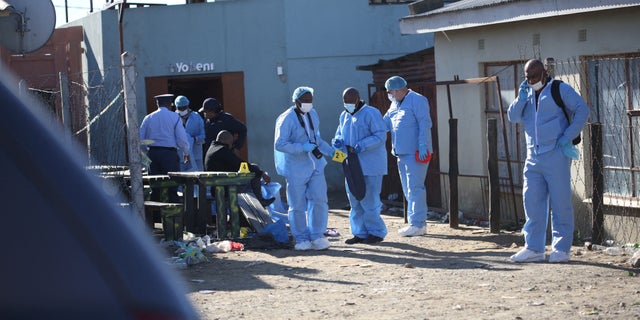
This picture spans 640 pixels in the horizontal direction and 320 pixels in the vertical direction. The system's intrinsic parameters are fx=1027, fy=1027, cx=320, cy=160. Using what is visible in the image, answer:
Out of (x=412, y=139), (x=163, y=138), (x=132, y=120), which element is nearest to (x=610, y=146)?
(x=412, y=139)

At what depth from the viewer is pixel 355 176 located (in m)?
11.6

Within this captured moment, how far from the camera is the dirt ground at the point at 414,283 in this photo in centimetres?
770

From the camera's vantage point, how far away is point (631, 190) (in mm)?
10781

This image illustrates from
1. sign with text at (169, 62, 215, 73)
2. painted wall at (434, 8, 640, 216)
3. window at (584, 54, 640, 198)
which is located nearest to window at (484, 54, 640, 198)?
window at (584, 54, 640, 198)

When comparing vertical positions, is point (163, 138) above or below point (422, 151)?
above

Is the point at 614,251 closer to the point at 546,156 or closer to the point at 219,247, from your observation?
the point at 546,156

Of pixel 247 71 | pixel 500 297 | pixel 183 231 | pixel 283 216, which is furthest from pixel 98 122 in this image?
pixel 247 71

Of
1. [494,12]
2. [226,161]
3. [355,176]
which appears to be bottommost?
[355,176]

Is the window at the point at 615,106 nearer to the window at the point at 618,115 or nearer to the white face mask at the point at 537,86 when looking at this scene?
the window at the point at 618,115

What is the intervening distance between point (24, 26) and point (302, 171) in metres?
3.33

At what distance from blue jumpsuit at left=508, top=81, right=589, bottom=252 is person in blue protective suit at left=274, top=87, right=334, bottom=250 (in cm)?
241

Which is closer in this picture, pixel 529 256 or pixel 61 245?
pixel 61 245

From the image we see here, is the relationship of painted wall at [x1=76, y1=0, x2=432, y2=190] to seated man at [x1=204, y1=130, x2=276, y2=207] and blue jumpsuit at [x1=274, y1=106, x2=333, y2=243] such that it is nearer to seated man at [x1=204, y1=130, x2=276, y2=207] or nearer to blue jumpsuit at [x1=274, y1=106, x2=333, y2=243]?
seated man at [x1=204, y1=130, x2=276, y2=207]

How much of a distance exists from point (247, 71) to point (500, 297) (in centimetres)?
1238
